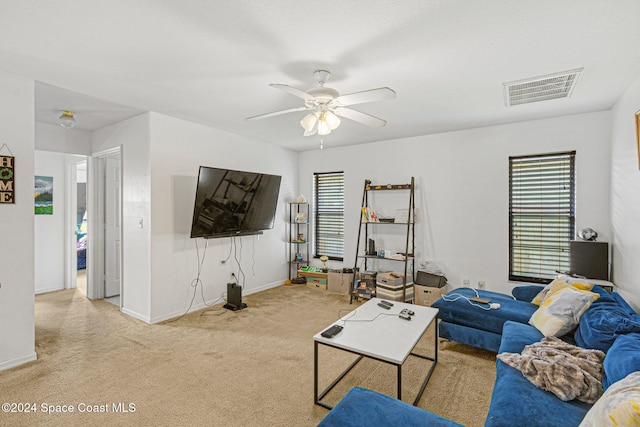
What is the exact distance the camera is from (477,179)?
4.25 m

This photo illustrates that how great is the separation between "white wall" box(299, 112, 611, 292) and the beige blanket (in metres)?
2.32

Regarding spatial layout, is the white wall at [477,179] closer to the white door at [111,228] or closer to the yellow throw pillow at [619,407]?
the yellow throw pillow at [619,407]

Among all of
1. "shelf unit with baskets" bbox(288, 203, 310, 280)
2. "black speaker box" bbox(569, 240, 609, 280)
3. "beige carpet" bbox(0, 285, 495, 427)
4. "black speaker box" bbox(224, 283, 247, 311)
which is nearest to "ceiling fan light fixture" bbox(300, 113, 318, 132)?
"beige carpet" bbox(0, 285, 495, 427)

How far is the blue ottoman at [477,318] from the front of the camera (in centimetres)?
271

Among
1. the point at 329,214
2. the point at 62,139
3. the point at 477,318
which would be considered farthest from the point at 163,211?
the point at 477,318

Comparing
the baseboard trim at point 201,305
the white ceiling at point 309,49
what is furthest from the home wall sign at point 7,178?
the baseboard trim at point 201,305

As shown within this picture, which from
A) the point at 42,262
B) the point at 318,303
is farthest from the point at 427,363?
the point at 42,262

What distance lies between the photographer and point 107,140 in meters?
4.27

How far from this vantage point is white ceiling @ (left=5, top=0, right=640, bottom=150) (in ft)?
5.81

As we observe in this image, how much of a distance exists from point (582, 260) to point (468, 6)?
2.98 meters

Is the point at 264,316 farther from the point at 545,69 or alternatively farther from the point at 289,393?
the point at 545,69

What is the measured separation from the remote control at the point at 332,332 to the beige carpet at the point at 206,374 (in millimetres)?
472

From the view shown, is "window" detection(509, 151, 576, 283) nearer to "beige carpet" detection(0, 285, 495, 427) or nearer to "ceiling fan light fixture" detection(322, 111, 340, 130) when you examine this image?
"beige carpet" detection(0, 285, 495, 427)

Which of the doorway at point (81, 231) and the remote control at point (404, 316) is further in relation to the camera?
the doorway at point (81, 231)
